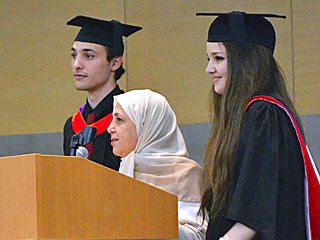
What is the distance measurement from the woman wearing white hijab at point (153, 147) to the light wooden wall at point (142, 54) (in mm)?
1244

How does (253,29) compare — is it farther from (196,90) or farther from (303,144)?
(196,90)

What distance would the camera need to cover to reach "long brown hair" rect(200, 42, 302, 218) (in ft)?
7.24

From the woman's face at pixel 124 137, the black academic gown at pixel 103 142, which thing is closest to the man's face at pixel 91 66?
the black academic gown at pixel 103 142

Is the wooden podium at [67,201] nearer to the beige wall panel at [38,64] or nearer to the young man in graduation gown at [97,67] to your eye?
the young man in graduation gown at [97,67]

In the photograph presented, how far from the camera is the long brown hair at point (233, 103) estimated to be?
2.21m

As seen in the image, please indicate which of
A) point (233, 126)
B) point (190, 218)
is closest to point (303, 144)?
point (233, 126)

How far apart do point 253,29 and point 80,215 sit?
1.17m

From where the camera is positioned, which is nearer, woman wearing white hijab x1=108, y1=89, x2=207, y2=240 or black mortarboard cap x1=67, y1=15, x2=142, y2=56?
woman wearing white hijab x1=108, y1=89, x2=207, y2=240

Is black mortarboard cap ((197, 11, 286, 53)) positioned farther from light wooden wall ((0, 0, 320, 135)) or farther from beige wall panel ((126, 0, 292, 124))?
beige wall panel ((126, 0, 292, 124))

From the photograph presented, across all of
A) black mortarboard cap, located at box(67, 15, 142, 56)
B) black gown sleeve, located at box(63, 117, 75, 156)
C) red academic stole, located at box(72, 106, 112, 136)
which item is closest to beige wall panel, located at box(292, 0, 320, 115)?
black mortarboard cap, located at box(67, 15, 142, 56)

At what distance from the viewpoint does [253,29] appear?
2.36m

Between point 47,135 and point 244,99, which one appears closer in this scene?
point 244,99

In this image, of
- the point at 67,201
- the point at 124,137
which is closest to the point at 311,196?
the point at 67,201

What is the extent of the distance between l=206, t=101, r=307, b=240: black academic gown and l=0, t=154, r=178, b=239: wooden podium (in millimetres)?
417
